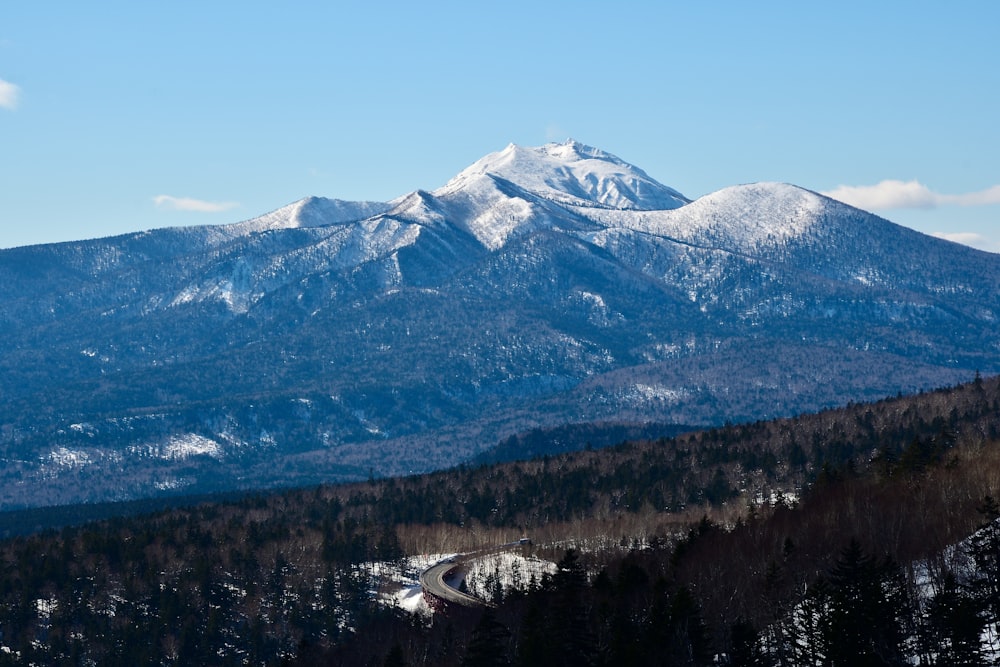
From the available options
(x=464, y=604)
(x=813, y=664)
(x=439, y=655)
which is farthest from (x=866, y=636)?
(x=464, y=604)

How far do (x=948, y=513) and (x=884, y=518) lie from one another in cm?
776

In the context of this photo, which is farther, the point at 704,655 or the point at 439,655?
the point at 439,655

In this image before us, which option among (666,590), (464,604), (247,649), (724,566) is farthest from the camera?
(247,649)

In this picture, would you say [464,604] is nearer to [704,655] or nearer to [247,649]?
[247,649]

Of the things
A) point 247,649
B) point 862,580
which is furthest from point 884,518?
point 247,649

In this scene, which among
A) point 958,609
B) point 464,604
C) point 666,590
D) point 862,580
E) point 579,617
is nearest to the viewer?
point 958,609

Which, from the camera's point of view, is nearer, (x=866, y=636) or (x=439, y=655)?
(x=866, y=636)

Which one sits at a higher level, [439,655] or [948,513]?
[948,513]

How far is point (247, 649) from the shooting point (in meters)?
198

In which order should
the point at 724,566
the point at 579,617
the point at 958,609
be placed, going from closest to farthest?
1. the point at 958,609
2. the point at 579,617
3. the point at 724,566

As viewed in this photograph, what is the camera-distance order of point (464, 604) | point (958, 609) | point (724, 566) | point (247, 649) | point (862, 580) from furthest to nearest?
1. point (247, 649)
2. point (464, 604)
3. point (724, 566)
4. point (862, 580)
5. point (958, 609)

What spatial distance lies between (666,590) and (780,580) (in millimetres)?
9759

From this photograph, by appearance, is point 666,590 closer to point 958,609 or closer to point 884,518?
point 884,518

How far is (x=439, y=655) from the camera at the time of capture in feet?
478
